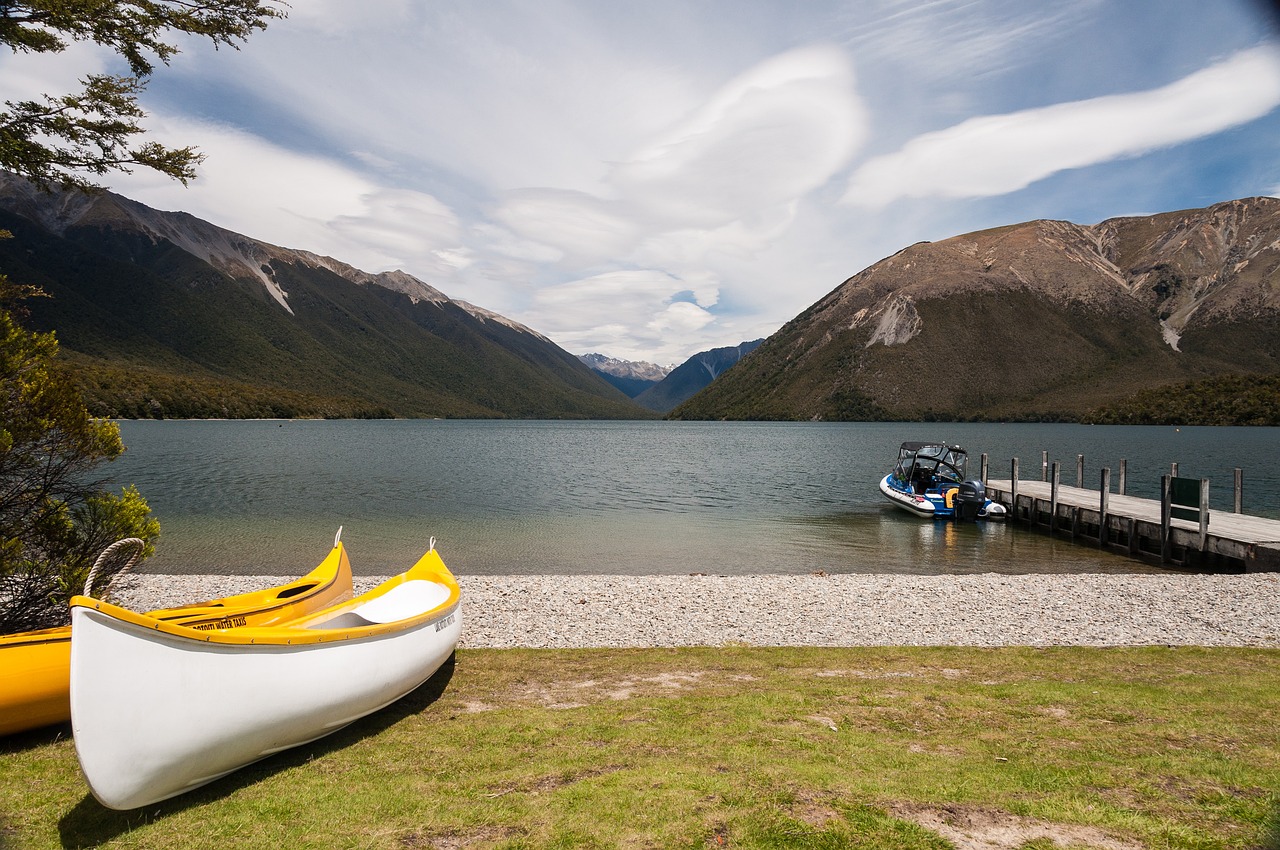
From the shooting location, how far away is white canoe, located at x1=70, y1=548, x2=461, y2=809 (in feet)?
18.0

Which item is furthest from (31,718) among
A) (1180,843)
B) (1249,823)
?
(1249,823)

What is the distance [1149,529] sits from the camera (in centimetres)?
2503

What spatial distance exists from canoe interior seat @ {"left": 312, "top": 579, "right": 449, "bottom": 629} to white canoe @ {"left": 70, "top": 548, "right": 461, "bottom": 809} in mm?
1901

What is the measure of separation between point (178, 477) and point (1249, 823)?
55.9m

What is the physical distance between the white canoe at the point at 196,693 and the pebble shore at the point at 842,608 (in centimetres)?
497

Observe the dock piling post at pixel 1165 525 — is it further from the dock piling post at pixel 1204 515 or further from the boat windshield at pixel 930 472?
the boat windshield at pixel 930 472

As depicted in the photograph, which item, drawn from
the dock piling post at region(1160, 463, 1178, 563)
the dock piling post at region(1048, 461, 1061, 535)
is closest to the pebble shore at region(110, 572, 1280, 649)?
the dock piling post at region(1160, 463, 1178, 563)

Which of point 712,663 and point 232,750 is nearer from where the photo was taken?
point 232,750

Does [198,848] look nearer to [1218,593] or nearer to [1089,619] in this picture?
[1089,619]

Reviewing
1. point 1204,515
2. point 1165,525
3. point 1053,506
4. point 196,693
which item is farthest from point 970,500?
point 196,693

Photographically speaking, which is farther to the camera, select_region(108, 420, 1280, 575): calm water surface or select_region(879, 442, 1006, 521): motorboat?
select_region(879, 442, 1006, 521): motorboat

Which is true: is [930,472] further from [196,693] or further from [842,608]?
[196,693]

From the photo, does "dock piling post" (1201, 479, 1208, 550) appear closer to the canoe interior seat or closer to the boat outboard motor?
the boat outboard motor

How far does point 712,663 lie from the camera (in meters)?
11.1
